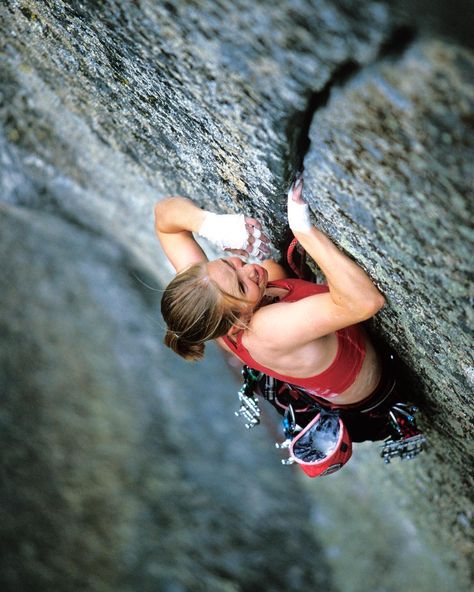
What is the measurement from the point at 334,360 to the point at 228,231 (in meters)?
0.53

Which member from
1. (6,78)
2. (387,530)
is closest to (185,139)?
(6,78)

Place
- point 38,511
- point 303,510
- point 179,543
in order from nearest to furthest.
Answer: point 38,511
point 179,543
point 303,510

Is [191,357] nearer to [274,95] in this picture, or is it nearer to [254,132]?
[254,132]

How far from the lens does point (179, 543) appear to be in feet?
16.2

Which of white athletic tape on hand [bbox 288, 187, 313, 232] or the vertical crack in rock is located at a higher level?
the vertical crack in rock

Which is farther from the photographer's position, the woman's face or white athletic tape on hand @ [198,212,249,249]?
white athletic tape on hand @ [198,212,249,249]

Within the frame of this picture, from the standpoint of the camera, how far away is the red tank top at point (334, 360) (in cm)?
194

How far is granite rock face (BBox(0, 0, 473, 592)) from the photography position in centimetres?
118

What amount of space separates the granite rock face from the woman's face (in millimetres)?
241

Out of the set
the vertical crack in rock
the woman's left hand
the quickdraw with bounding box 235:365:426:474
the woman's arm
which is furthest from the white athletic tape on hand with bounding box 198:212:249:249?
the quickdraw with bounding box 235:365:426:474

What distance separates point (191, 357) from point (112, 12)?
41.6 inches

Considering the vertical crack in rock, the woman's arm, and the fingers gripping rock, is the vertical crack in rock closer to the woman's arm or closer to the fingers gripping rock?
the fingers gripping rock

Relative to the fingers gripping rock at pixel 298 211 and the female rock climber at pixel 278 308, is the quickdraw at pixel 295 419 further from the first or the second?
the fingers gripping rock at pixel 298 211

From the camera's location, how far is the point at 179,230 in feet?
7.25
